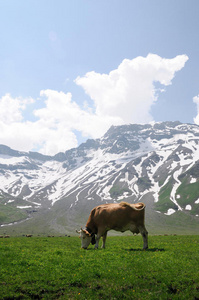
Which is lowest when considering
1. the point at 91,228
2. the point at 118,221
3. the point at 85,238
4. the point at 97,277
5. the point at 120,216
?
the point at 85,238

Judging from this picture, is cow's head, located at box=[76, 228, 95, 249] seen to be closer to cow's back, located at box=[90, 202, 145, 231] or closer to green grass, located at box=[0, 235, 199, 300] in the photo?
cow's back, located at box=[90, 202, 145, 231]

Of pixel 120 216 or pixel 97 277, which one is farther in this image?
pixel 120 216

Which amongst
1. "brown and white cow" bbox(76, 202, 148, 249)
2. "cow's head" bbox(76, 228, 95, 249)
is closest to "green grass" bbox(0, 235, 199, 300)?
"brown and white cow" bbox(76, 202, 148, 249)

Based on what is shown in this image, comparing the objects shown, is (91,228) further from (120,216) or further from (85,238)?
(120,216)

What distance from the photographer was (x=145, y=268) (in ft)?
41.4

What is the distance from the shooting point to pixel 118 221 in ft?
63.5

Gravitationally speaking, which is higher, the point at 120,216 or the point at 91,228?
the point at 120,216

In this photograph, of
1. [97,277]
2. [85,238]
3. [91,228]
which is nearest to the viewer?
[97,277]

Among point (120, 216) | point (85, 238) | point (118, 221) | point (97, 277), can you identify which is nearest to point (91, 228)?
point (85, 238)

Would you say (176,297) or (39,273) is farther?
(39,273)

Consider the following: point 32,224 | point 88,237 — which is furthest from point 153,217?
point 88,237

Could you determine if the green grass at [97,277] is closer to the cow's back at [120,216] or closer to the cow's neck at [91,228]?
the cow's back at [120,216]

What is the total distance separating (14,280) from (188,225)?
189 metres

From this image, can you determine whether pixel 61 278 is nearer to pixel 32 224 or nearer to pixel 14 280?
pixel 14 280
